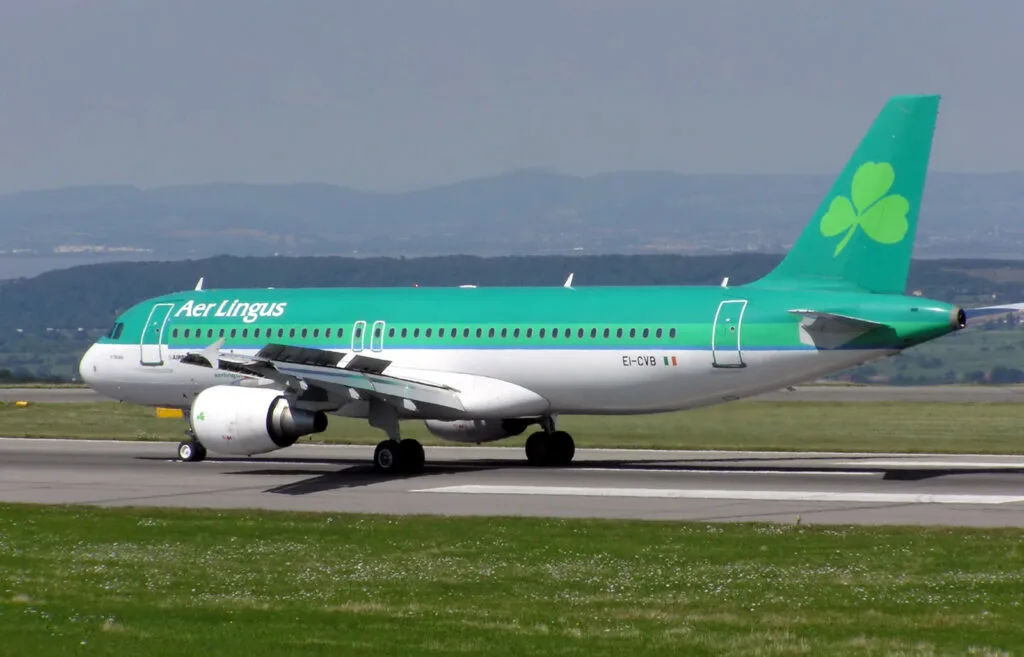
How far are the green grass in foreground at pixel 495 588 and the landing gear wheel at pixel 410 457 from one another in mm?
9658

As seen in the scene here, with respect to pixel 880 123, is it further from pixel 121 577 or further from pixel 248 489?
A: pixel 121 577

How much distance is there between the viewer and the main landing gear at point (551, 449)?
3922cm

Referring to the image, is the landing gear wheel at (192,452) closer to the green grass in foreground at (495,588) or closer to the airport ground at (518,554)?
the airport ground at (518,554)

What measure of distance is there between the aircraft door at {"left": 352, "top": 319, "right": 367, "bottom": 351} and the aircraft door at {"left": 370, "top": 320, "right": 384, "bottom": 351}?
196 mm

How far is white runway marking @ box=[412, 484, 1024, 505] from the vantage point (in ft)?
95.7

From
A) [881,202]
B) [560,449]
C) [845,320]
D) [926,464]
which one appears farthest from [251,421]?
[926,464]

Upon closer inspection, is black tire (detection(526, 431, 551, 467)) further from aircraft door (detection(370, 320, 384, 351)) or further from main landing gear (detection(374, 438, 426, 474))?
aircraft door (detection(370, 320, 384, 351))

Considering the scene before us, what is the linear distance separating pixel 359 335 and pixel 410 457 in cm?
387

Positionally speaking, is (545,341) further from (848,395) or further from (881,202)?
(848,395)

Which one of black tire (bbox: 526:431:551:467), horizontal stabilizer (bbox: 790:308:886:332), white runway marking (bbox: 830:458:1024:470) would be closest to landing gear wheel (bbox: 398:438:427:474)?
black tire (bbox: 526:431:551:467)

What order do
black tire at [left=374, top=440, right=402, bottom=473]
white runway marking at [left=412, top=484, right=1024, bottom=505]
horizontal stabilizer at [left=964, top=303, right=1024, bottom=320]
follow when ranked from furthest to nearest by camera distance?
1. black tire at [left=374, top=440, right=402, bottom=473]
2. horizontal stabilizer at [left=964, top=303, right=1024, bottom=320]
3. white runway marking at [left=412, top=484, right=1024, bottom=505]

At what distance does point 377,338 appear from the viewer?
128 ft

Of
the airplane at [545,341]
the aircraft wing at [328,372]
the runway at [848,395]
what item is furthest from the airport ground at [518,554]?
the runway at [848,395]

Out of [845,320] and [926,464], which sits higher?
[845,320]
